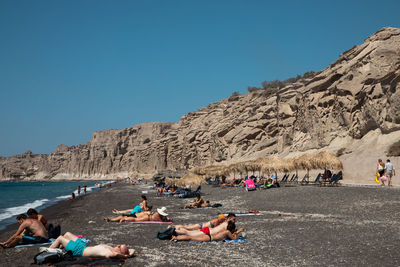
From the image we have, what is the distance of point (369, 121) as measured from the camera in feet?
73.8

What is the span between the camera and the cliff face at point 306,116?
892 inches

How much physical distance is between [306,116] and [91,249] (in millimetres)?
28330

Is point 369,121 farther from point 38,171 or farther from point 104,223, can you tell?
point 38,171

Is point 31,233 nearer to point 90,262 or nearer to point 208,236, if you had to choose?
point 90,262

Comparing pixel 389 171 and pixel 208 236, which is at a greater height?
pixel 389 171

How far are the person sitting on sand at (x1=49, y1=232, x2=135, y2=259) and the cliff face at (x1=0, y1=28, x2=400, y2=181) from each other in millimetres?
19622

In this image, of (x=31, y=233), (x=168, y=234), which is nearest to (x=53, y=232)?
(x=31, y=233)

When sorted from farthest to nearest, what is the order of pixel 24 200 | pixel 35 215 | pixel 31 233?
pixel 24 200 → pixel 35 215 → pixel 31 233

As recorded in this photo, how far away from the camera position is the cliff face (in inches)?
892

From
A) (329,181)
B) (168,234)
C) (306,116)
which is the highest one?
(306,116)

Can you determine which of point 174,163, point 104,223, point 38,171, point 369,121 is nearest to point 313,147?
point 369,121

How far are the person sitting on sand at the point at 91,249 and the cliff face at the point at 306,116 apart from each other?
19622 mm

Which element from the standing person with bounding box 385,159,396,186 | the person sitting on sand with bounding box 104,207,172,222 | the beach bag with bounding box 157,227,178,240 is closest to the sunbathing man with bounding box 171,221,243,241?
the beach bag with bounding box 157,227,178,240

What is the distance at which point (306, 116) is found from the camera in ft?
101
